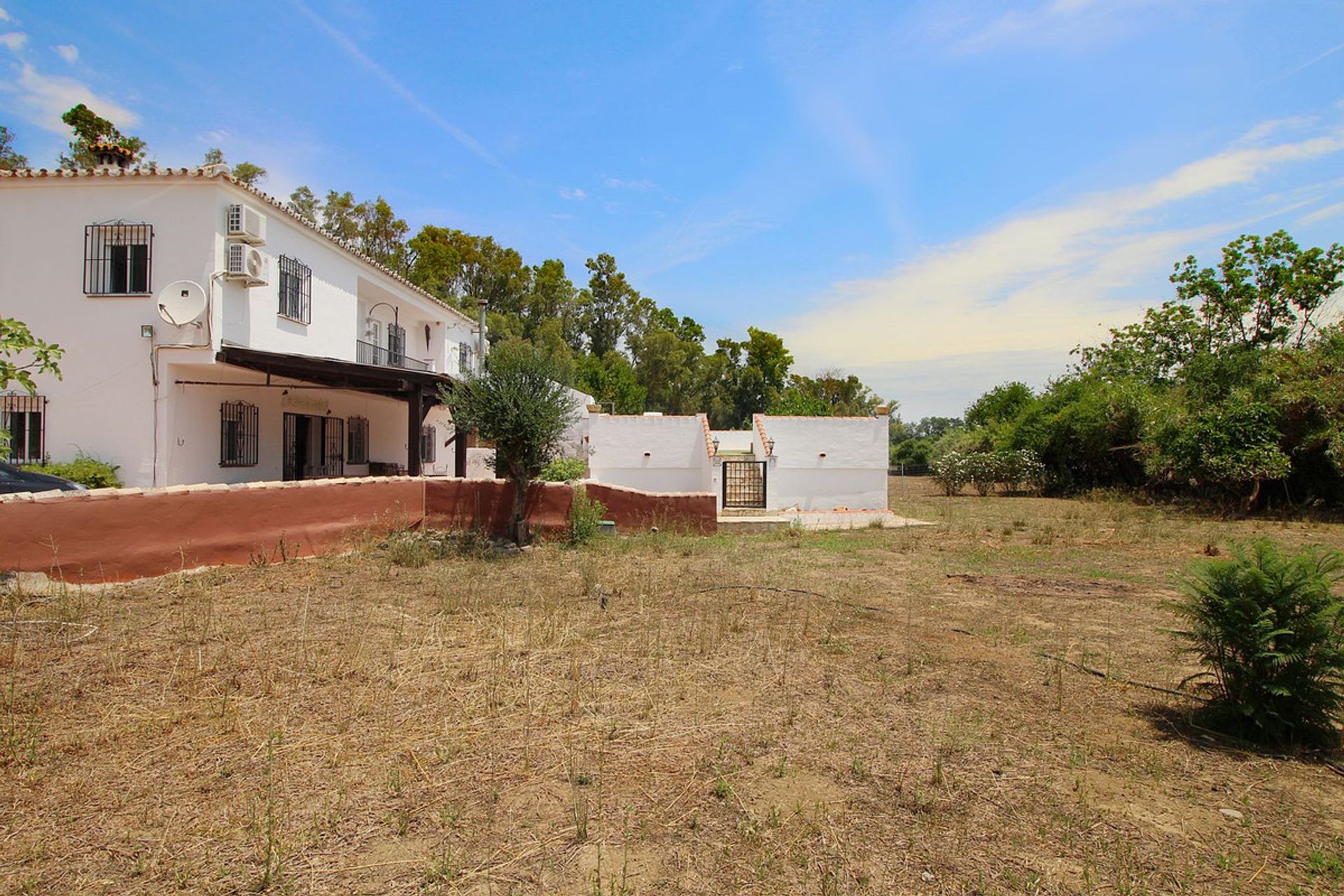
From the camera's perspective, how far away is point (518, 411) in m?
12.2

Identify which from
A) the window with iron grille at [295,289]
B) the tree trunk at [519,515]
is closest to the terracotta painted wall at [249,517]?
the tree trunk at [519,515]

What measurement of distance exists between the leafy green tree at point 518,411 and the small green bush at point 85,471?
627 centimetres

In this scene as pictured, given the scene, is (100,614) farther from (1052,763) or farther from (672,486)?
(672,486)

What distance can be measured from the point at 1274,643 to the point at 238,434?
17.4 meters

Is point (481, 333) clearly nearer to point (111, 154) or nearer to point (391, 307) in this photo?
point (391, 307)

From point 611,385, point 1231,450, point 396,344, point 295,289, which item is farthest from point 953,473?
point 295,289

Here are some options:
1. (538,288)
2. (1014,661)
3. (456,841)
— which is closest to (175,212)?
(456,841)

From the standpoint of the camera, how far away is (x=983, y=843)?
345 cm

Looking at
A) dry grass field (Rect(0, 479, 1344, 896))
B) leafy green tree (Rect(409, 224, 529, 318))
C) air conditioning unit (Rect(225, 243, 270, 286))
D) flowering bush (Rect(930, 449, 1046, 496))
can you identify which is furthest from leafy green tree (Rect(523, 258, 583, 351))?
dry grass field (Rect(0, 479, 1344, 896))

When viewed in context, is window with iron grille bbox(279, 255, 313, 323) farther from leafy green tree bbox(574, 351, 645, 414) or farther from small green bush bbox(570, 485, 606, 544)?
leafy green tree bbox(574, 351, 645, 414)

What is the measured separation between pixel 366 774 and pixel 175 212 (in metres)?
14.2

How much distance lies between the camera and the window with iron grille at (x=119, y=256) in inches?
556

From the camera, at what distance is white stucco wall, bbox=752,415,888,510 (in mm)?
21828

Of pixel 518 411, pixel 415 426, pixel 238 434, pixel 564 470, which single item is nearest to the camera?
pixel 518 411
